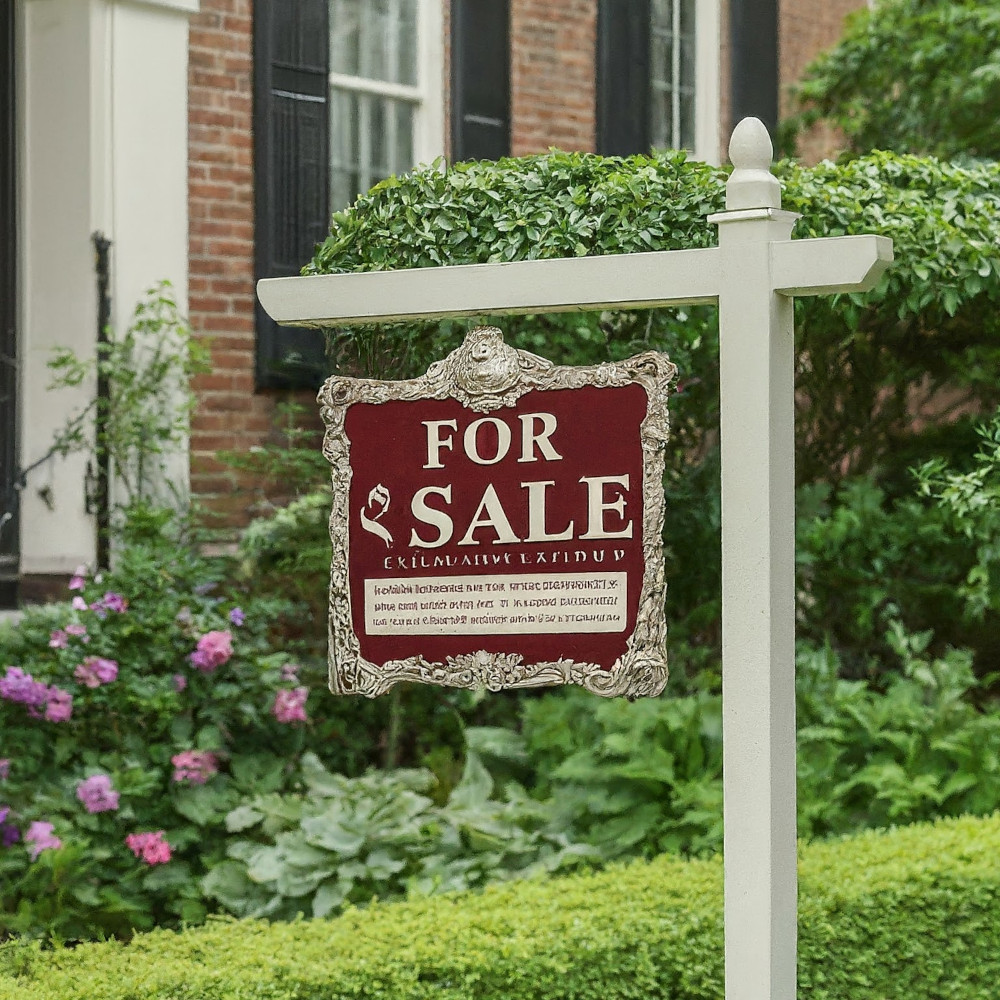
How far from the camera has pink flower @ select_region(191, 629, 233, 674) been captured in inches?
200

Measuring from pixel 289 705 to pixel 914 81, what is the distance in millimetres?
4653

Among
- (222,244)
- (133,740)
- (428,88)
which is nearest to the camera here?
(133,740)

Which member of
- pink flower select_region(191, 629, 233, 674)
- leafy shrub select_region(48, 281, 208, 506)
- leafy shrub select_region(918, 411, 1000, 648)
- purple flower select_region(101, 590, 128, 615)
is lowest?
pink flower select_region(191, 629, 233, 674)

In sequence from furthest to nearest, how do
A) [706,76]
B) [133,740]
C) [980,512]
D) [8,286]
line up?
1. [706,76]
2. [8,286]
3. [133,740]
4. [980,512]

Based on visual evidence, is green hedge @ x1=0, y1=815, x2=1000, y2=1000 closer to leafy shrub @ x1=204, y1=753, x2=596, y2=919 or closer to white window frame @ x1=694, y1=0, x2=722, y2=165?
leafy shrub @ x1=204, y1=753, x2=596, y2=919

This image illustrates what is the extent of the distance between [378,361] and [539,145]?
3.93 m

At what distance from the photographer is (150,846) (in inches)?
187

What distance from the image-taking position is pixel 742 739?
8.49ft

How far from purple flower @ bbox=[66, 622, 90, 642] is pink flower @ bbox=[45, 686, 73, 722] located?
196 millimetres

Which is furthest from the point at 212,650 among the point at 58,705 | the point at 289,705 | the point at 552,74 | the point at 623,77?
the point at 623,77

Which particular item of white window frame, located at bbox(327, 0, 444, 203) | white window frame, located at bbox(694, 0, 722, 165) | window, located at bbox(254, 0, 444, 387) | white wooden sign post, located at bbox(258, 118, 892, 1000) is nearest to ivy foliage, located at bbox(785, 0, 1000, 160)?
white window frame, located at bbox(694, 0, 722, 165)

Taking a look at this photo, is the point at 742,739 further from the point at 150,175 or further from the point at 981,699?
the point at 981,699

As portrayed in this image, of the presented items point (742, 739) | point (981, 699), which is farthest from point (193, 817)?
point (981, 699)

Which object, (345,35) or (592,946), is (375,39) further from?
(592,946)
